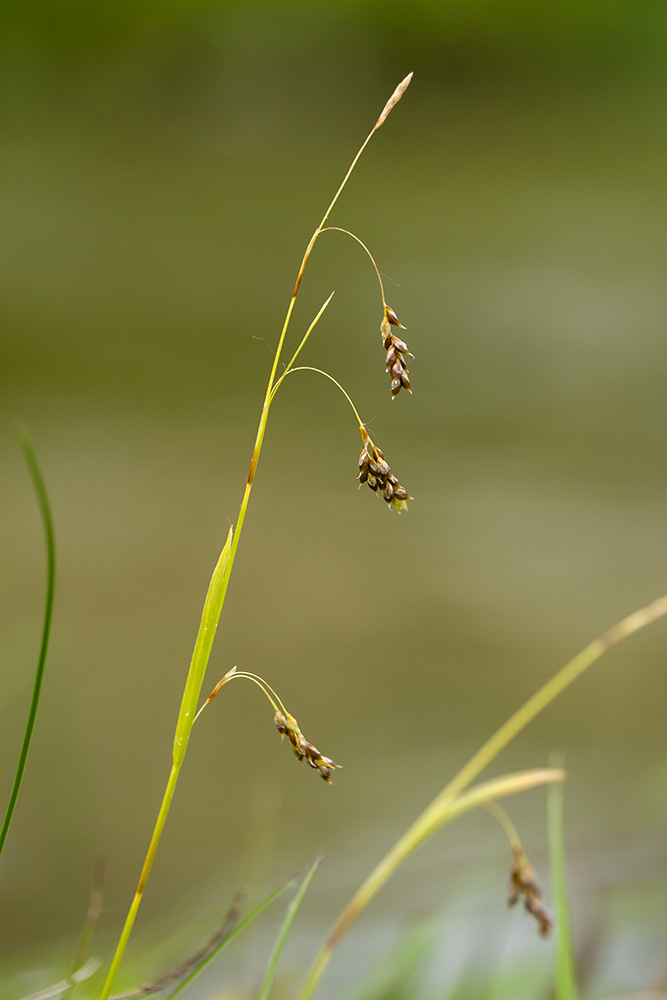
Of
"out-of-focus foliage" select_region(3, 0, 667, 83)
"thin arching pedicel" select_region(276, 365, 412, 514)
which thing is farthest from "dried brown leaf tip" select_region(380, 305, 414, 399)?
"out-of-focus foliage" select_region(3, 0, 667, 83)

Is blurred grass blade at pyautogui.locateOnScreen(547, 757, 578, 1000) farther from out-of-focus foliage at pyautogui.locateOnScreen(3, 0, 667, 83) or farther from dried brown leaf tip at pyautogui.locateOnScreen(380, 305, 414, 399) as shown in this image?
out-of-focus foliage at pyautogui.locateOnScreen(3, 0, 667, 83)

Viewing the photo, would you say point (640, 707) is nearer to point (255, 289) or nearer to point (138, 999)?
point (138, 999)

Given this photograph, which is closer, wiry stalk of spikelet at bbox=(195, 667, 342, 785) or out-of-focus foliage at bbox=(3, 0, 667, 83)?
wiry stalk of spikelet at bbox=(195, 667, 342, 785)

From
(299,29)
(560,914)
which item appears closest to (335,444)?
(560,914)

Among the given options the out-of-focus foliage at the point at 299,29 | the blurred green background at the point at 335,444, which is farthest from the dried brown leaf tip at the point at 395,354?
the out-of-focus foliage at the point at 299,29

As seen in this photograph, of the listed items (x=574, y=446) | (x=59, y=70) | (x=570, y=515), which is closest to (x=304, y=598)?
(x=570, y=515)

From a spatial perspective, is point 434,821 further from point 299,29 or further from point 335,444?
point 299,29
